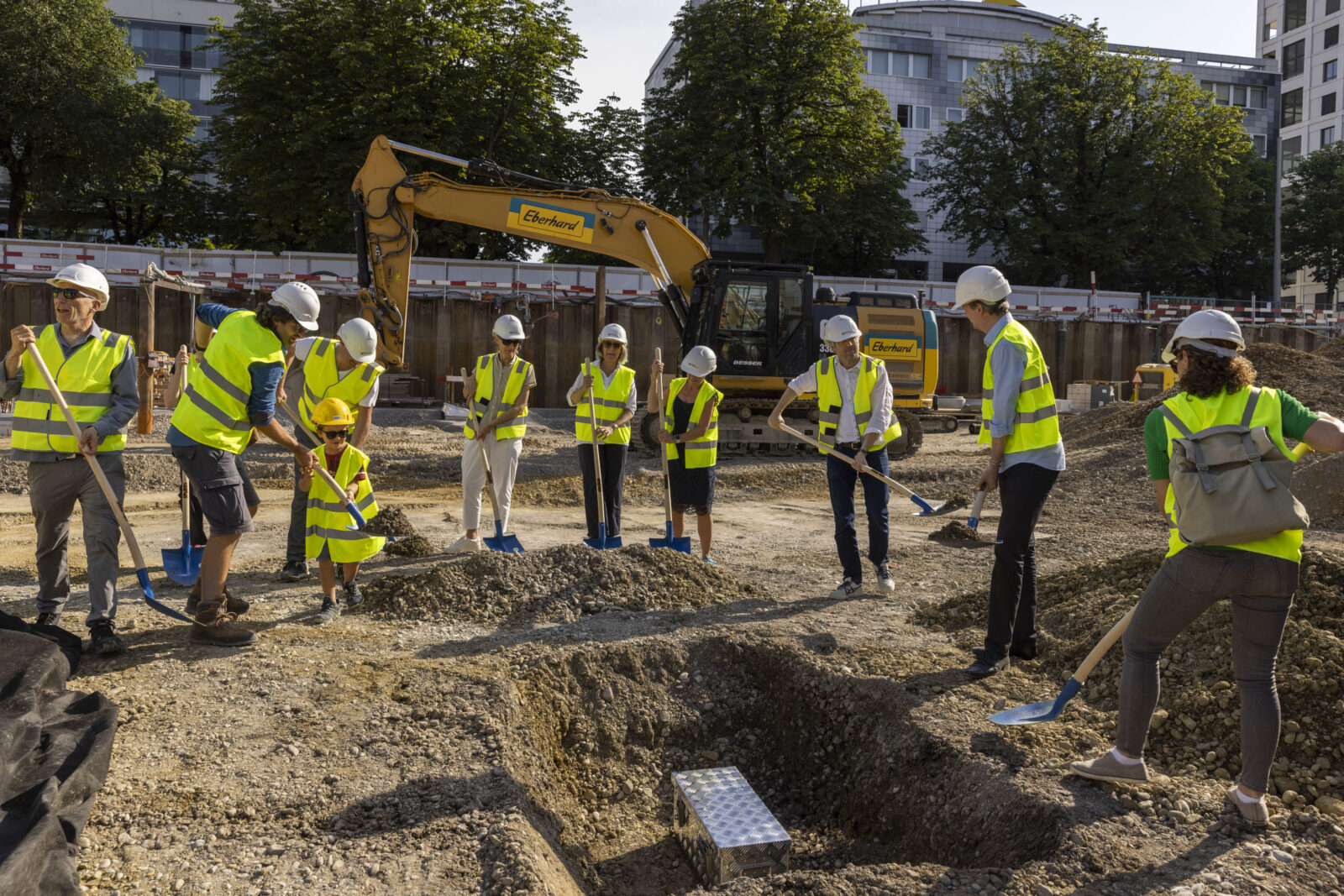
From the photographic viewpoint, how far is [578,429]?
7.76 meters

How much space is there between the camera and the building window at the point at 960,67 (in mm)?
44219

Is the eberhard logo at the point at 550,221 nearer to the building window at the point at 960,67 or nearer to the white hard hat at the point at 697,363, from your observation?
the white hard hat at the point at 697,363

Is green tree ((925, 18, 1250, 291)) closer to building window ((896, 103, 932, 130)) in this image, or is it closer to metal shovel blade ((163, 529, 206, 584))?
building window ((896, 103, 932, 130))

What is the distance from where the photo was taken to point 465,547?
7883 millimetres

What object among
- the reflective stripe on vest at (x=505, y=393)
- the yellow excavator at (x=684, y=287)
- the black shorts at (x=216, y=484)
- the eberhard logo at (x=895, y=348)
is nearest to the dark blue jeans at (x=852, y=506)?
the reflective stripe on vest at (x=505, y=393)

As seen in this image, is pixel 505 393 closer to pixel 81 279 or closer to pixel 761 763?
pixel 81 279

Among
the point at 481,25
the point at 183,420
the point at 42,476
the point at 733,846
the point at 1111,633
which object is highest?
the point at 481,25

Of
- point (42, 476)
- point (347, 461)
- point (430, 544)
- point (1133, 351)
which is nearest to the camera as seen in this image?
point (42, 476)

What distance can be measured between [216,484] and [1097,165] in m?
34.2

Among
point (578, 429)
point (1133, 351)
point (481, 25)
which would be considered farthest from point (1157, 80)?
point (578, 429)

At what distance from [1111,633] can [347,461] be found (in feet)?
14.3

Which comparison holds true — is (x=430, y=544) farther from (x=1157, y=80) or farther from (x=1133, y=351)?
(x=1157, y=80)

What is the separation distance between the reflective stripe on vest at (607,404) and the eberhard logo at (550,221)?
5.64m

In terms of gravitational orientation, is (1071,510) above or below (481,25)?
below
